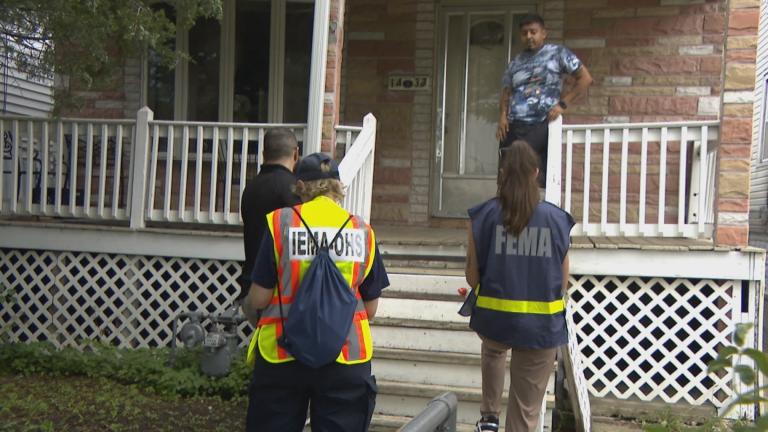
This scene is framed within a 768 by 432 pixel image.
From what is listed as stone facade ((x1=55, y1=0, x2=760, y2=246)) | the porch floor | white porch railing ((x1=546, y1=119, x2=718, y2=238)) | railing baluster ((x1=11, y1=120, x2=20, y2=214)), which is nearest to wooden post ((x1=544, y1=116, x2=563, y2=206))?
white porch railing ((x1=546, y1=119, x2=718, y2=238))

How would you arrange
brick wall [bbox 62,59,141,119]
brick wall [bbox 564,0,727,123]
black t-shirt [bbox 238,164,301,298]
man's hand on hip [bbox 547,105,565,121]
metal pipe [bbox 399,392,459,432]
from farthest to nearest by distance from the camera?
brick wall [bbox 62,59,141,119] → brick wall [bbox 564,0,727,123] → man's hand on hip [bbox 547,105,565,121] → black t-shirt [bbox 238,164,301,298] → metal pipe [bbox 399,392,459,432]

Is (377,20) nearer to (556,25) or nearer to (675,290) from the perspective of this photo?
(556,25)

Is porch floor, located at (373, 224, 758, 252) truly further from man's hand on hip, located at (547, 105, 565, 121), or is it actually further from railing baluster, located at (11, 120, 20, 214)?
railing baluster, located at (11, 120, 20, 214)

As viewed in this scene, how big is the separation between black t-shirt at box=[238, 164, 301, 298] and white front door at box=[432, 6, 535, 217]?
13.0 ft

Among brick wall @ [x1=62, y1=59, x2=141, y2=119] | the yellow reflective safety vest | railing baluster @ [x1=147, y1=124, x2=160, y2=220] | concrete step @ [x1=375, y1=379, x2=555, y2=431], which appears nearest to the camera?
the yellow reflective safety vest

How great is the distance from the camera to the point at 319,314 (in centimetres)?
257

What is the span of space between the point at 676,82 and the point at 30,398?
255 inches

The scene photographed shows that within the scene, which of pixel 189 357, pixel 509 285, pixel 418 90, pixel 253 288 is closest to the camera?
pixel 253 288

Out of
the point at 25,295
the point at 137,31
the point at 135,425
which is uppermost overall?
the point at 137,31

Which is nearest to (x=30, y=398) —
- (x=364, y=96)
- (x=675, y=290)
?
(x=364, y=96)

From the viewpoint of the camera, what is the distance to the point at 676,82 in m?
7.04

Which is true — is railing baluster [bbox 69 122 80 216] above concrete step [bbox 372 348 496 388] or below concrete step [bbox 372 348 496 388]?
above

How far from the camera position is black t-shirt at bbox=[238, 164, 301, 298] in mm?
3967

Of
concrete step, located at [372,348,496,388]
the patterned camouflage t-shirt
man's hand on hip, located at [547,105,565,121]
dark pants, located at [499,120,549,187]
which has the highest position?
the patterned camouflage t-shirt
